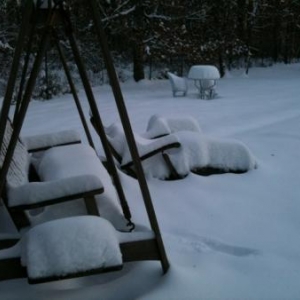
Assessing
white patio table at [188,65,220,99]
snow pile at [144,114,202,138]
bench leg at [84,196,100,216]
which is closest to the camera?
bench leg at [84,196,100,216]

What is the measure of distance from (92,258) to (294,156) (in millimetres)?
3585

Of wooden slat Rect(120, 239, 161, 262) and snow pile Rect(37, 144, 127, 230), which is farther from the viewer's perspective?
snow pile Rect(37, 144, 127, 230)

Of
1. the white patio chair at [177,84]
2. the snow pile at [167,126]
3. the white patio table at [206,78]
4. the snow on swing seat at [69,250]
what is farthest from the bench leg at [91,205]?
the white patio chair at [177,84]

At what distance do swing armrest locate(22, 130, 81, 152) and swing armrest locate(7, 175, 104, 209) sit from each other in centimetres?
148

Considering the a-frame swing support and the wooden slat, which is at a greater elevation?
the a-frame swing support

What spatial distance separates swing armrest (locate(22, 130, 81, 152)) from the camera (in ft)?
13.6

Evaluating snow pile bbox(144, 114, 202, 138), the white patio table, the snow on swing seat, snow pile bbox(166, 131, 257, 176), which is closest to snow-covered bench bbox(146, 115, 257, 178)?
snow pile bbox(166, 131, 257, 176)

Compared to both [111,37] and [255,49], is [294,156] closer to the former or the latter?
[111,37]

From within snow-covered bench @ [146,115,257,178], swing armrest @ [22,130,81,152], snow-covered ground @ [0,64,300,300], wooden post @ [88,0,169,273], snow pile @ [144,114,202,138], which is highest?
wooden post @ [88,0,169,273]

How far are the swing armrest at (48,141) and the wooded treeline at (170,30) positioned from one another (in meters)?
9.18

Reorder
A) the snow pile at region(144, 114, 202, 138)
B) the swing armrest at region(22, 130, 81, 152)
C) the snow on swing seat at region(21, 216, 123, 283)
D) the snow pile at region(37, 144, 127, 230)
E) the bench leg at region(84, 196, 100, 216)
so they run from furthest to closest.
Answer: the snow pile at region(144, 114, 202, 138), the swing armrest at region(22, 130, 81, 152), the snow pile at region(37, 144, 127, 230), the bench leg at region(84, 196, 100, 216), the snow on swing seat at region(21, 216, 123, 283)

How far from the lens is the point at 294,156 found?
17.0 ft

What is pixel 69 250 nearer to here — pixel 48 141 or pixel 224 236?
pixel 224 236

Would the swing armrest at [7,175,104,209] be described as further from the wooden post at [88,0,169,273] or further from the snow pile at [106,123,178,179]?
the snow pile at [106,123,178,179]
